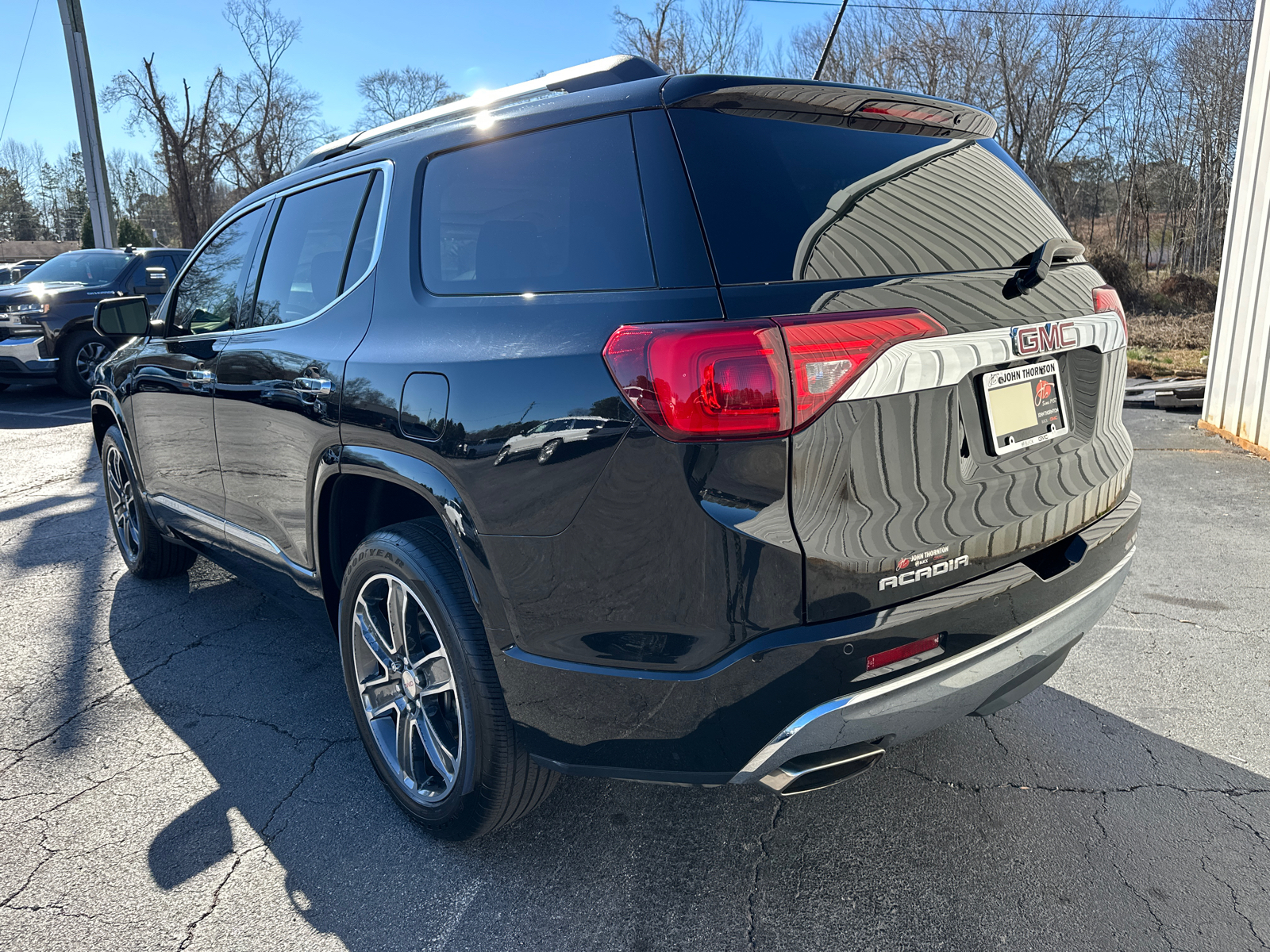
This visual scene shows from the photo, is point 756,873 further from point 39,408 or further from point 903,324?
point 39,408

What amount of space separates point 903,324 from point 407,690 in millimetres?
1706

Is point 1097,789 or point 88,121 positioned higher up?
point 88,121

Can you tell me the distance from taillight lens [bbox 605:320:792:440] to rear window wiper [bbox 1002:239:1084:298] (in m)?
0.72

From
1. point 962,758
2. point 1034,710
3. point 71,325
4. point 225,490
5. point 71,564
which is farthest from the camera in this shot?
point 71,325

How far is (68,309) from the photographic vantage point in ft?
36.6

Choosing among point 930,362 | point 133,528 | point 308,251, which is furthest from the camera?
point 133,528

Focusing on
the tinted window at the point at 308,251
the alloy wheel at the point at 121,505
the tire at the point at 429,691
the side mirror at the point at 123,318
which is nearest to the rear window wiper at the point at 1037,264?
the tire at the point at 429,691

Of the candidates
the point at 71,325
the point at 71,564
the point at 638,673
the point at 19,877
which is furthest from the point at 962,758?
the point at 71,325

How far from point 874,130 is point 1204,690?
2399 mm

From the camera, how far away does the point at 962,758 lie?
9.15 feet

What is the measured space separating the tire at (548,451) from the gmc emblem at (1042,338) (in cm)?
104

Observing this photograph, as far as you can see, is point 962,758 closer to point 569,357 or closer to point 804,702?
point 804,702

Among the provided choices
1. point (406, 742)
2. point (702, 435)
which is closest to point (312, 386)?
point (406, 742)

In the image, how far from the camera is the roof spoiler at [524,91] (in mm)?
2254
